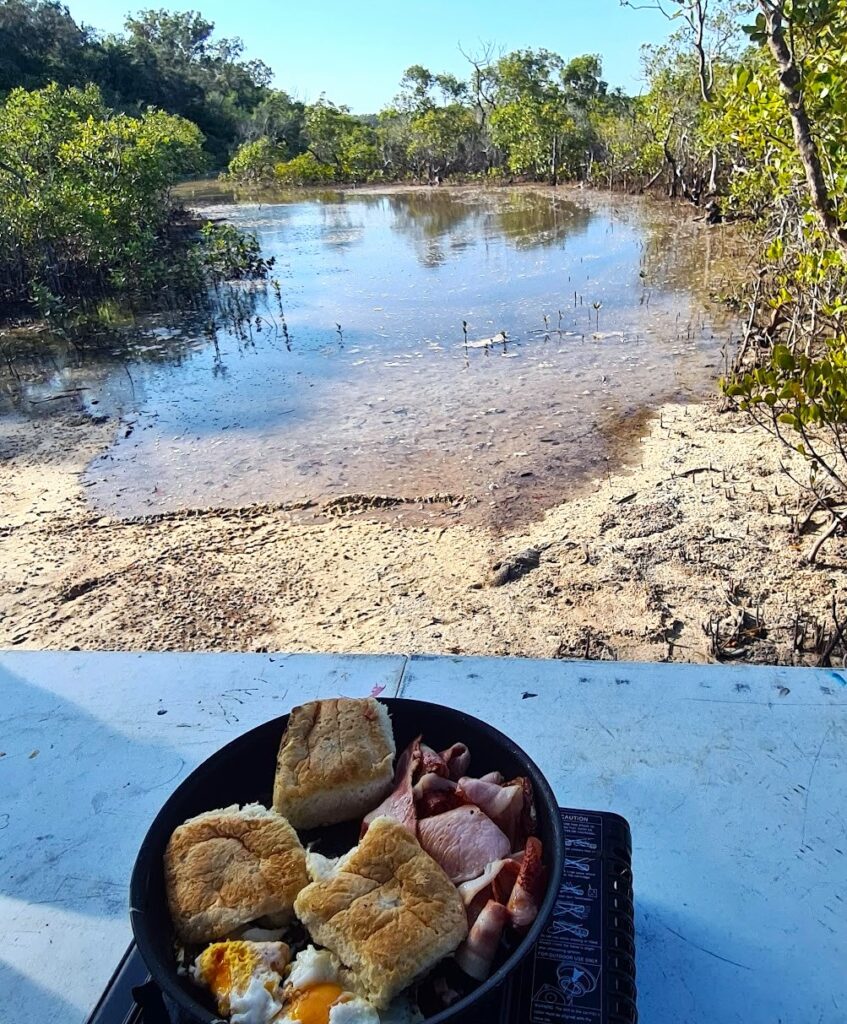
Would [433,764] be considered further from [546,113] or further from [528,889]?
[546,113]

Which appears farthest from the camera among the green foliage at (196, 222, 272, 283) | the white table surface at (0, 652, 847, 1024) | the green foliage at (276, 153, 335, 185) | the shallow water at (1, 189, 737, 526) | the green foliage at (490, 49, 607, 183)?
the green foliage at (276, 153, 335, 185)

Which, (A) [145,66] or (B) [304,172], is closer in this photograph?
(B) [304,172]

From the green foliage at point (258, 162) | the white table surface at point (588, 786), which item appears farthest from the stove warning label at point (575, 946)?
the green foliage at point (258, 162)

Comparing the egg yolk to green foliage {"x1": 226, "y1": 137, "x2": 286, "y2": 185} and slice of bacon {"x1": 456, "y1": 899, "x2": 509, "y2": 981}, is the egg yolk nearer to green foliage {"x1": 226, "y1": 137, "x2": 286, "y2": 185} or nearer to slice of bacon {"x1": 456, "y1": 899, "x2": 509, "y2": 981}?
slice of bacon {"x1": 456, "y1": 899, "x2": 509, "y2": 981}

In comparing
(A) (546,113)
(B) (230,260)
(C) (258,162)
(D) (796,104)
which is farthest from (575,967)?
(C) (258,162)

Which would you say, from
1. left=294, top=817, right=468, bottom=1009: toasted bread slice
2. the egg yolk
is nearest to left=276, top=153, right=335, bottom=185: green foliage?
left=294, top=817, right=468, bottom=1009: toasted bread slice
